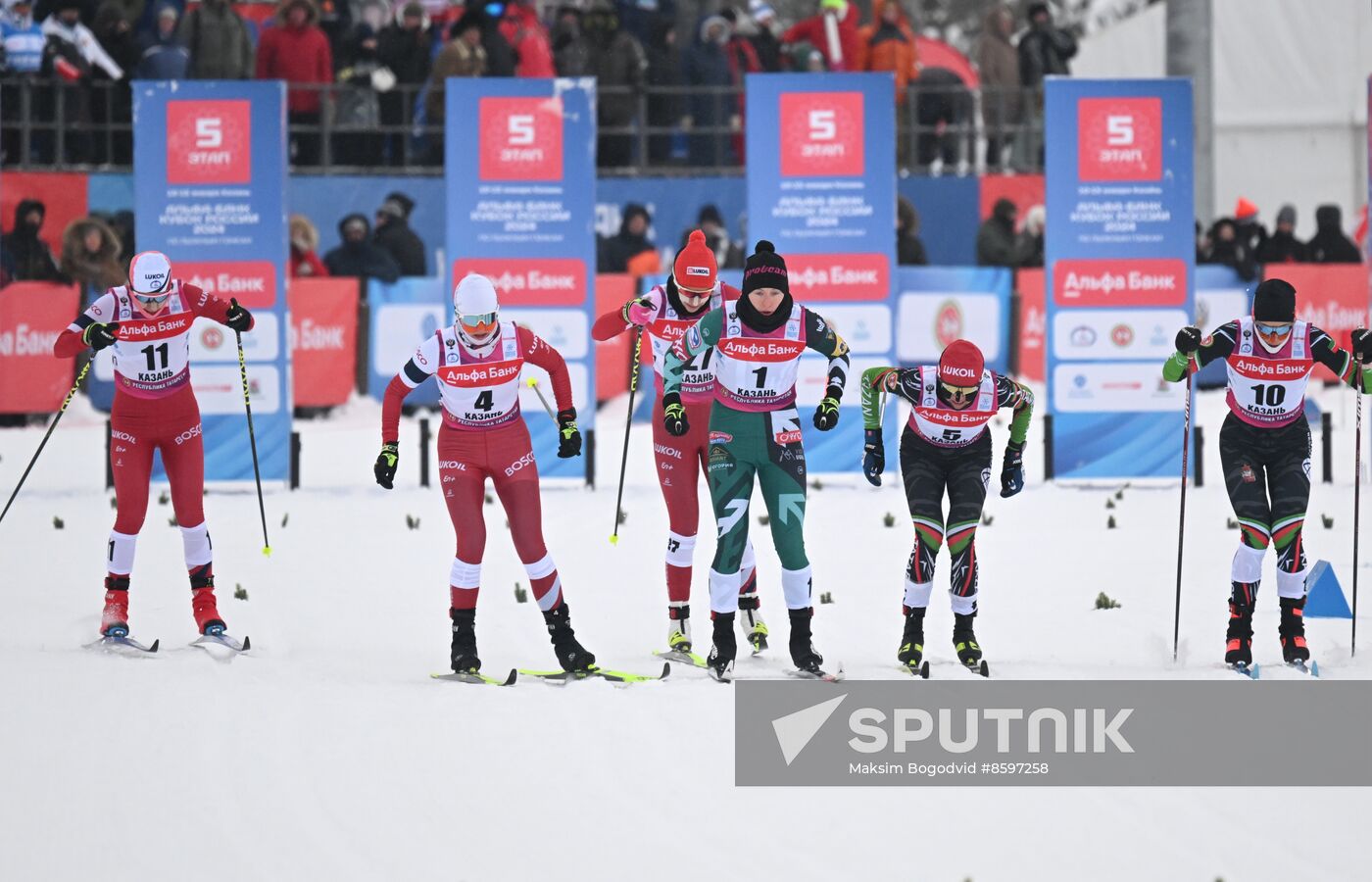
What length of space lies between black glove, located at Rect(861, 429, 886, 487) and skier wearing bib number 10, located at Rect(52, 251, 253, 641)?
11.4ft

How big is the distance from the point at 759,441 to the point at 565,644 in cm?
133

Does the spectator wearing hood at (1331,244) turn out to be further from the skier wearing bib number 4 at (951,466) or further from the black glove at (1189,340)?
the skier wearing bib number 4 at (951,466)

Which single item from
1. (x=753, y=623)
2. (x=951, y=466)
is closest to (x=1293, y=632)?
(x=951, y=466)

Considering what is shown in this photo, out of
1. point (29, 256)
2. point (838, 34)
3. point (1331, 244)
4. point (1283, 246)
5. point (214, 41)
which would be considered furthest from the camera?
point (838, 34)

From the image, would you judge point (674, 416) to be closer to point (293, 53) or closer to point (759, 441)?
point (759, 441)

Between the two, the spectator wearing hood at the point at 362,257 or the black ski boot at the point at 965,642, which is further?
the spectator wearing hood at the point at 362,257

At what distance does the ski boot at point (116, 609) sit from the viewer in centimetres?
1030

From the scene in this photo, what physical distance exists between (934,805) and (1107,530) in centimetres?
764

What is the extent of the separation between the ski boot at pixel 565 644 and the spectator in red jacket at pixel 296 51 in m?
13.3

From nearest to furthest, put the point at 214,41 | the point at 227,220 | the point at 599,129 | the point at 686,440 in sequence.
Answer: the point at 686,440 → the point at 227,220 → the point at 214,41 → the point at 599,129

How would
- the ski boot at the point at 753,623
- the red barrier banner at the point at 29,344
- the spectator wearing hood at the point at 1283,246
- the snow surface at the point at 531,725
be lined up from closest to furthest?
the snow surface at the point at 531,725 → the ski boot at the point at 753,623 → the red barrier banner at the point at 29,344 → the spectator wearing hood at the point at 1283,246

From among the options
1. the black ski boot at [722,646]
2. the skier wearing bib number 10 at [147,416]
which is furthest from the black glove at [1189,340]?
the skier wearing bib number 10 at [147,416]

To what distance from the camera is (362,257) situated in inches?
851

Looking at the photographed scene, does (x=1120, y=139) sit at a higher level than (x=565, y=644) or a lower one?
higher
